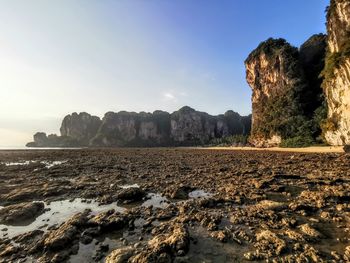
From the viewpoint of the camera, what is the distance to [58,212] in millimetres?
10742

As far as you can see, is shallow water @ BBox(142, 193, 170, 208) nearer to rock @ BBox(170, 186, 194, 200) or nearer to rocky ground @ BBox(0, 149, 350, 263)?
rocky ground @ BBox(0, 149, 350, 263)

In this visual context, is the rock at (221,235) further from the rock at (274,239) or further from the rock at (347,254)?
the rock at (347,254)

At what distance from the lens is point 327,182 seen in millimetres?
14141

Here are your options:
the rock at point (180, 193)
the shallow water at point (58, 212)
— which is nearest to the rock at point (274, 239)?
the rock at point (180, 193)

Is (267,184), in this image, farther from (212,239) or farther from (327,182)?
(212,239)

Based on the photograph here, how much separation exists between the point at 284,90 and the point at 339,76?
41.3 metres

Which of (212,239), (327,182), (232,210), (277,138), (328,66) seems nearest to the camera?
(212,239)

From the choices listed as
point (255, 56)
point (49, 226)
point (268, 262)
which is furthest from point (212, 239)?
point (255, 56)

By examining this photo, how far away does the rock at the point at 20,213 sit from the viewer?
959cm

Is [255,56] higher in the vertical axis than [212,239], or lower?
higher

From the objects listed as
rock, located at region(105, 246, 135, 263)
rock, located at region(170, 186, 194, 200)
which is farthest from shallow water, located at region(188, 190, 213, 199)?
rock, located at region(105, 246, 135, 263)

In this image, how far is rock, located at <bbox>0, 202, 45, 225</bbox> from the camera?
31.5 feet

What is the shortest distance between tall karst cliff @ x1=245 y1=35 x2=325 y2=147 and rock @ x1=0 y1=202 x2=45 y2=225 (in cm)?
7029

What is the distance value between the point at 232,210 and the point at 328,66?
6412 centimetres
